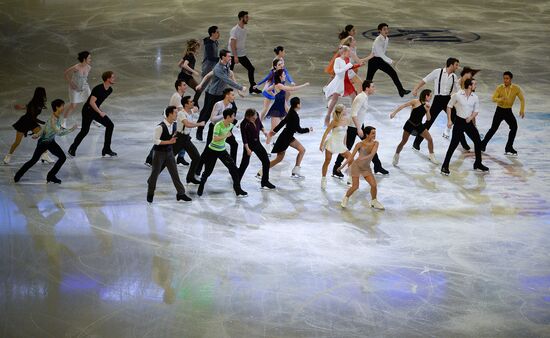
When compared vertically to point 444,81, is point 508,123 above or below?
below

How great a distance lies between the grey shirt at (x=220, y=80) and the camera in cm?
1678

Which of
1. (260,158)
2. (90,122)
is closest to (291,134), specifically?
(260,158)

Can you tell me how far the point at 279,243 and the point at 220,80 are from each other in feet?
17.0

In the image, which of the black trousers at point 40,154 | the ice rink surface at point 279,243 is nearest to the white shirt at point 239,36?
the ice rink surface at point 279,243

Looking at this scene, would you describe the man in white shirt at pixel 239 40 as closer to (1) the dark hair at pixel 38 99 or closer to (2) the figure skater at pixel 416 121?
(2) the figure skater at pixel 416 121

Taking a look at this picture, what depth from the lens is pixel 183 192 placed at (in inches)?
567

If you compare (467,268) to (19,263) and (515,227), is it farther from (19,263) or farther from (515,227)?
(19,263)

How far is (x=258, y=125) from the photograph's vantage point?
1505cm

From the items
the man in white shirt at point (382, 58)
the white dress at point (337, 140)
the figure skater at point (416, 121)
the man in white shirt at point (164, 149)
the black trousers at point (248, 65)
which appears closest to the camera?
the man in white shirt at point (164, 149)

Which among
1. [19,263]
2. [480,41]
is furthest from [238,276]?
[480,41]

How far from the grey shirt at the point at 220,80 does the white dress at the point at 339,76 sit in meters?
2.11

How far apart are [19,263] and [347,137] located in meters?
6.43

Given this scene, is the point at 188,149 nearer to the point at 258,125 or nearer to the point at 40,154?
the point at 258,125

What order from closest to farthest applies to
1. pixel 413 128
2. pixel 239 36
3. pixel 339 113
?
pixel 339 113 → pixel 413 128 → pixel 239 36
